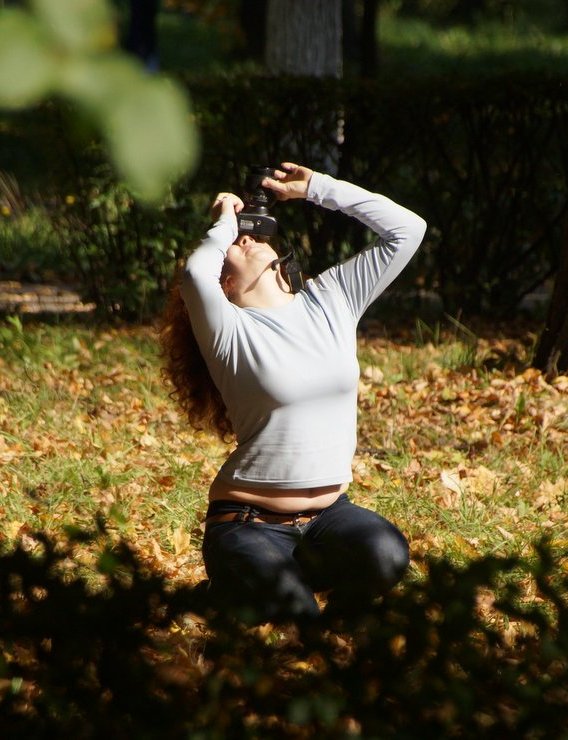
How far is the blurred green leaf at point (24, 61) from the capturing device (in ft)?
2.42

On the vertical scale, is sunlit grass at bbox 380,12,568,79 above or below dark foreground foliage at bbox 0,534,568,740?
below

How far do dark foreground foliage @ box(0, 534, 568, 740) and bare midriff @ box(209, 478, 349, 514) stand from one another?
1367mm

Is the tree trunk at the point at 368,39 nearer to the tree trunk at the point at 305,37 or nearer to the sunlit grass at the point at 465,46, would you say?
the tree trunk at the point at 305,37

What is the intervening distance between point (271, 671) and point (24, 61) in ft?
3.39

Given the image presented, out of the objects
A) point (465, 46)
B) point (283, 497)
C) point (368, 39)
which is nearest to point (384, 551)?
point (283, 497)

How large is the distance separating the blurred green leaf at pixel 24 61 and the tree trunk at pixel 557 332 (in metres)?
5.08

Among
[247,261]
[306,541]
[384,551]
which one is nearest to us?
[306,541]

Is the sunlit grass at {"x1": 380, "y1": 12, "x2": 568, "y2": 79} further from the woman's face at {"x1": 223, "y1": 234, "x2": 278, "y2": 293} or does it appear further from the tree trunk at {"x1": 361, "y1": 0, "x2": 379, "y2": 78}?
the woman's face at {"x1": 223, "y1": 234, "x2": 278, "y2": 293}

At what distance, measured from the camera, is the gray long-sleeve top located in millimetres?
2965

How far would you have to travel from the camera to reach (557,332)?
5621mm

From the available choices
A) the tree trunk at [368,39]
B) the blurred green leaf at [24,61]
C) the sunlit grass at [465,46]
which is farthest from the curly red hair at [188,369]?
the sunlit grass at [465,46]

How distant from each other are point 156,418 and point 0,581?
144 inches

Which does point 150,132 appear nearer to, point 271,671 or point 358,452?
point 271,671

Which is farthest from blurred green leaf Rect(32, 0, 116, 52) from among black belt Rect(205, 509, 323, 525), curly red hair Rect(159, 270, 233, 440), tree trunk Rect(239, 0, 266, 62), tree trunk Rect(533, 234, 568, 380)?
tree trunk Rect(239, 0, 266, 62)
